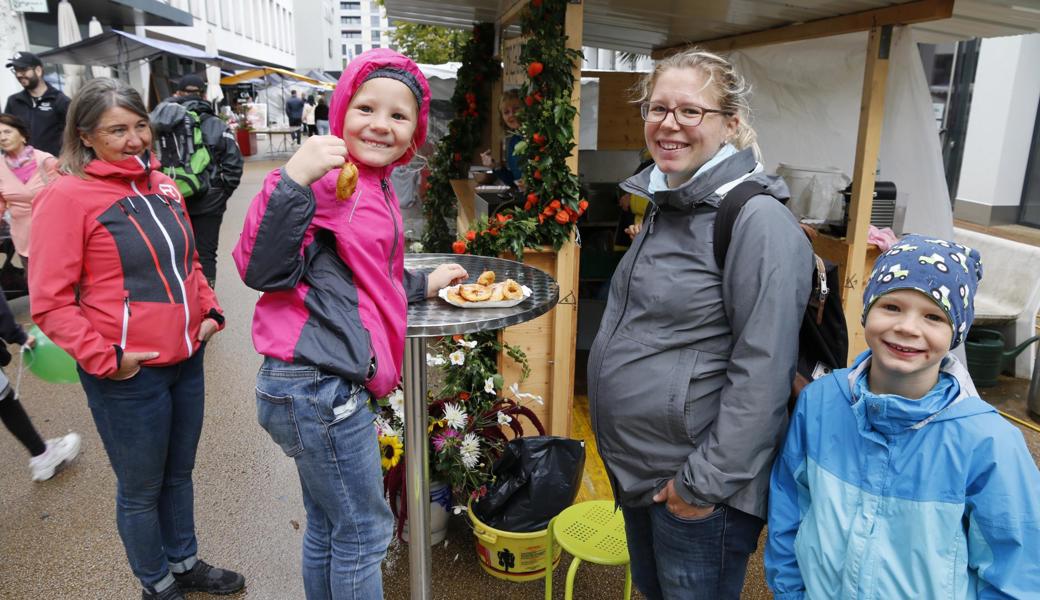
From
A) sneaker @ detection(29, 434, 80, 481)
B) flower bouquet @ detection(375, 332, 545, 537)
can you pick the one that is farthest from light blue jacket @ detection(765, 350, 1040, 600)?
sneaker @ detection(29, 434, 80, 481)

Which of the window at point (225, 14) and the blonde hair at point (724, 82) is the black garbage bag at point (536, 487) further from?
the window at point (225, 14)

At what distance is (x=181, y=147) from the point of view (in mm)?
4797

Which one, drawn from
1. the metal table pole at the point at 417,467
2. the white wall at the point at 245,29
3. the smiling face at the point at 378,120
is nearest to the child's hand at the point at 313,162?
the smiling face at the point at 378,120

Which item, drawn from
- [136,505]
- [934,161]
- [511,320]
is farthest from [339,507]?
[934,161]

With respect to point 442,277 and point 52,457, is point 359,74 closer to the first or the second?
point 442,277

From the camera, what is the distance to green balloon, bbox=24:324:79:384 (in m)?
3.13

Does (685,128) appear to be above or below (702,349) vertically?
above

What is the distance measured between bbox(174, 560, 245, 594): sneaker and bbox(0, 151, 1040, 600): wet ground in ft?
0.16

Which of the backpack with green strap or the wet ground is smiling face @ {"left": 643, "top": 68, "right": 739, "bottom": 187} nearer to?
the wet ground

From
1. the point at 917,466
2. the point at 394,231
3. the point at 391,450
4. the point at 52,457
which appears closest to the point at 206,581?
the point at 391,450

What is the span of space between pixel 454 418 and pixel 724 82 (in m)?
1.91

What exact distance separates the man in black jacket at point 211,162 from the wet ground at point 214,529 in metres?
1.48

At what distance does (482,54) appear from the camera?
6.95 meters

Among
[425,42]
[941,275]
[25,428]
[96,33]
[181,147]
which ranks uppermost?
[425,42]
